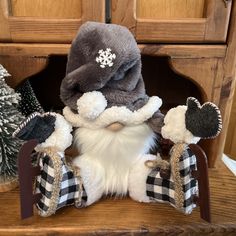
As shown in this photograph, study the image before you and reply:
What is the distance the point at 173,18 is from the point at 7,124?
1.30ft

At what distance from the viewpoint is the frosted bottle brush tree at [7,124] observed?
561mm

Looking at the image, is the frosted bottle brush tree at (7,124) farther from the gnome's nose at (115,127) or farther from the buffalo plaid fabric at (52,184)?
the gnome's nose at (115,127)

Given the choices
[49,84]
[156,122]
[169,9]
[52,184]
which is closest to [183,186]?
[156,122]

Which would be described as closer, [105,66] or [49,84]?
[105,66]

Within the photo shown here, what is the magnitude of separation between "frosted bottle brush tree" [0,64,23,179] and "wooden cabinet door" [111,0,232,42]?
0.25 m

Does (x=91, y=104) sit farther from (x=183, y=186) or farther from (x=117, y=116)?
(x=183, y=186)

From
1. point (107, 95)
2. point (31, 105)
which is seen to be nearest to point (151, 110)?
point (107, 95)

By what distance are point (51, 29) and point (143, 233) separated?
0.43 metres

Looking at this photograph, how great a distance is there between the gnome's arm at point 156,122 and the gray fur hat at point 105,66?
39mm

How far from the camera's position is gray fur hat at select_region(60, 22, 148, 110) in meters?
0.48

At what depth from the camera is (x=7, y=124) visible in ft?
1.88

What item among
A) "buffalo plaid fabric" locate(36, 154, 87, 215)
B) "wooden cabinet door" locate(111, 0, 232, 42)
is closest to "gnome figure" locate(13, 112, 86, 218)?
"buffalo plaid fabric" locate(36, 154, 87, 215)

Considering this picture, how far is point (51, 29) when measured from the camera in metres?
0.58

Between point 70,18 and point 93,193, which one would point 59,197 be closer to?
point 93,193
